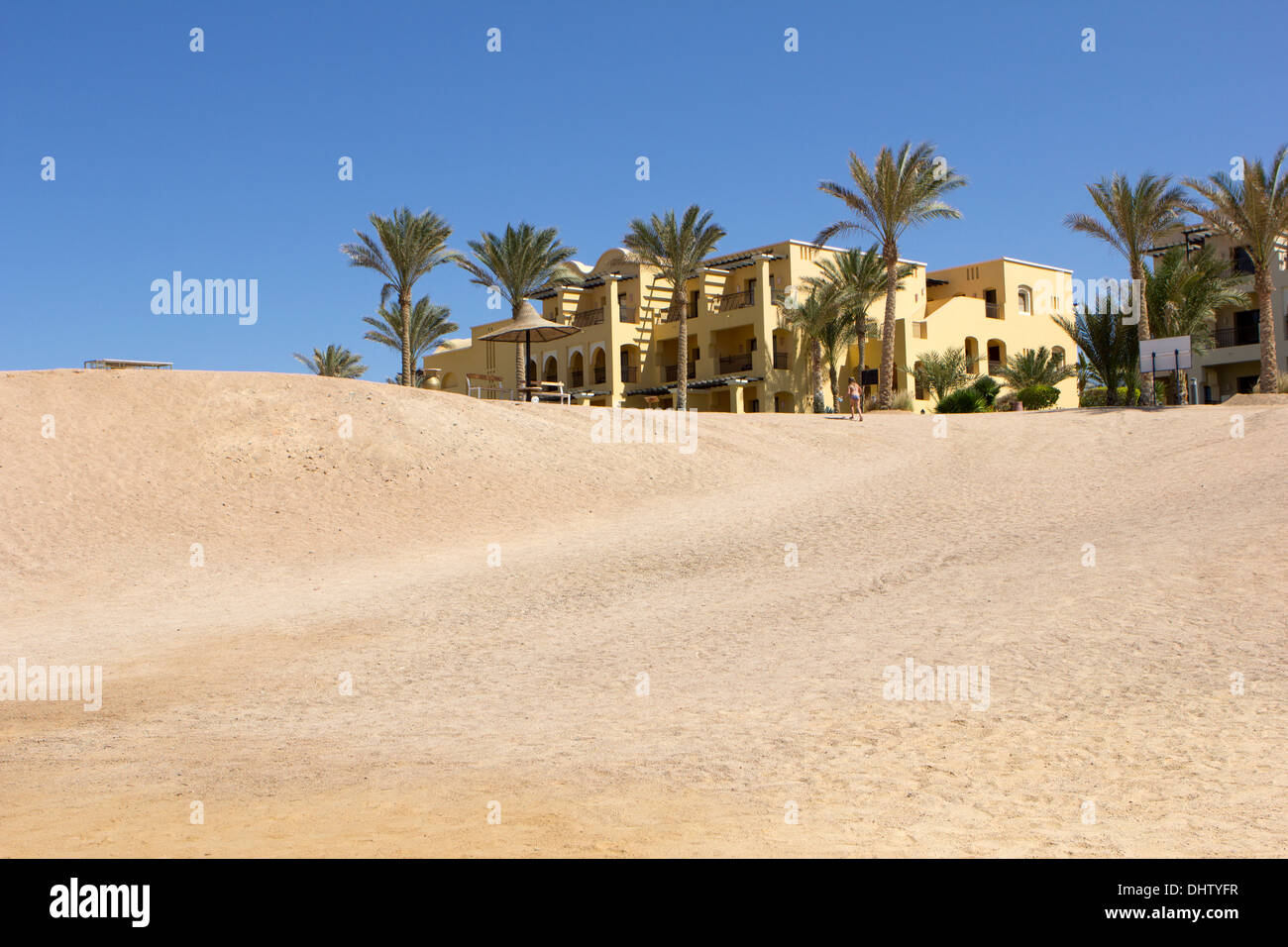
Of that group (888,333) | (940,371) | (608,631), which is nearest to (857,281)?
(940,371)

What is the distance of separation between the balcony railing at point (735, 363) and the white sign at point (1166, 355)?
20579mm

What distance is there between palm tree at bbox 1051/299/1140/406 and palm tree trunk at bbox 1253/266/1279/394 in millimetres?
3503

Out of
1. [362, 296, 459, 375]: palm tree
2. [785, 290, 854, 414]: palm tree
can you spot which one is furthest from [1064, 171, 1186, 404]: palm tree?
[362, 296, 459, 375]: palm tree

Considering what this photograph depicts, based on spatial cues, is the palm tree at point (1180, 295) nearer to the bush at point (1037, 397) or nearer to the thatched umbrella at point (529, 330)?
the bush at point (1037, 397)

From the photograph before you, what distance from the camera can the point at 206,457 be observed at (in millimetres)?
20922

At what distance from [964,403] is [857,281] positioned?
24.9 ft

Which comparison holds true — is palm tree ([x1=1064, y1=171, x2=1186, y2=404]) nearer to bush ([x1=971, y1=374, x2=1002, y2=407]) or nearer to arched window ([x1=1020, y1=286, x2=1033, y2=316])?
bush ([x1=971, y1=374, x2=1002, y2=407])

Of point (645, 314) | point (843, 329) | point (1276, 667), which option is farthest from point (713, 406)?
point (1276, 667)

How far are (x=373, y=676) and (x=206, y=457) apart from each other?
12.6 metres

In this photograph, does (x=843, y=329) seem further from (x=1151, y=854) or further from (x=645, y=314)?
(x=1151, y=854)

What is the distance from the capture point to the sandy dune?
19.6 feet

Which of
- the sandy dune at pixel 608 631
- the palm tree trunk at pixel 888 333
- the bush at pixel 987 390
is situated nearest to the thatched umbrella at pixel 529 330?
→ the sandy dune at pixel 608 631

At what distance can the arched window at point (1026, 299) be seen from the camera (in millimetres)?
51250

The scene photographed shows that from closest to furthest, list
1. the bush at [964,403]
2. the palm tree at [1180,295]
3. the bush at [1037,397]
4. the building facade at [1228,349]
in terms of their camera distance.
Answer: the palm tree at [1180,295] < the bush at [964,403] < the bush at [1037,397] < the building facade at [1228,349]
